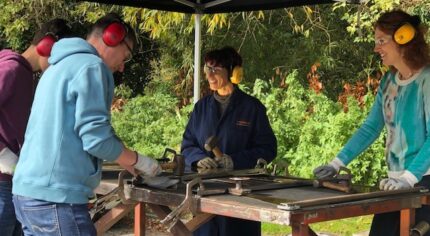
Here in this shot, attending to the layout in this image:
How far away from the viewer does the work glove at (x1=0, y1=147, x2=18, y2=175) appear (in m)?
3.29

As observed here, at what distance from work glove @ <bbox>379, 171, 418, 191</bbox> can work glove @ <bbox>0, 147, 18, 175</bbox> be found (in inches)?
68.0

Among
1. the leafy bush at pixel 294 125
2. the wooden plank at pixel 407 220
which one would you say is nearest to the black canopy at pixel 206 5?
the leafy bush at pixel 294 125

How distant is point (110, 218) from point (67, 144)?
1.00 metres

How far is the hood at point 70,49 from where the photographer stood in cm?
274

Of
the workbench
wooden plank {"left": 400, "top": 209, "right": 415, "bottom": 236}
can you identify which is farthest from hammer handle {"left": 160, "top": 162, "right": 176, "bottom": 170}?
wooden plank {"left": 400, "top": 209, "right": 415, "bottom": 236}

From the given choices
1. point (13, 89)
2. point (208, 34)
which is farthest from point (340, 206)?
point (208, 34)

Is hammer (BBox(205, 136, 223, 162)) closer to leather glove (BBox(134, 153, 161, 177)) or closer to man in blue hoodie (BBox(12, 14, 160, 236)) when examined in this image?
leather glove (BBox(134, 153, 161, 177))

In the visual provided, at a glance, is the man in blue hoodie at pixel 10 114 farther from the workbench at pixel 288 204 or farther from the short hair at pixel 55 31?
the workbench at pixel 288 204

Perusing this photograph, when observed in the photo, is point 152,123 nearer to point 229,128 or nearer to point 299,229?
point 229,128

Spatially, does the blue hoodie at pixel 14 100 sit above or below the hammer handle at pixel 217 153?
above

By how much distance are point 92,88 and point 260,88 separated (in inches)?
240

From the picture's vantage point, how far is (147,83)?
12594 millimetres

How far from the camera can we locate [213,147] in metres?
3.95

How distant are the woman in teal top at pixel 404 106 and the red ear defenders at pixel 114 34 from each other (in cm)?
127
